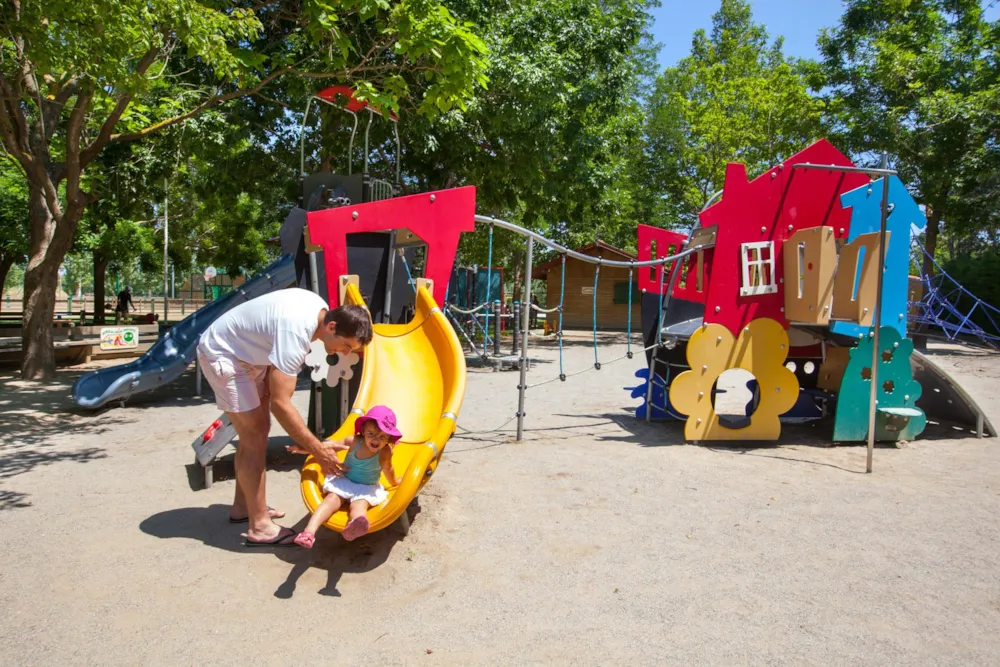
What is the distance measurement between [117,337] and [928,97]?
22804 mm

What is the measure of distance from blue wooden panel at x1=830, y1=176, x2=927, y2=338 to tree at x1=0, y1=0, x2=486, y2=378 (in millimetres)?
4447

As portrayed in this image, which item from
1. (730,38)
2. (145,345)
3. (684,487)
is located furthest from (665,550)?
(730,38)

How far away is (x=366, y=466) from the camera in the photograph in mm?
3967

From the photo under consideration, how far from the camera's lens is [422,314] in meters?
5.47

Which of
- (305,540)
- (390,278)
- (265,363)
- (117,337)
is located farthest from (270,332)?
(117,337)

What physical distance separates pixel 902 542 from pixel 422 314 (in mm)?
3610

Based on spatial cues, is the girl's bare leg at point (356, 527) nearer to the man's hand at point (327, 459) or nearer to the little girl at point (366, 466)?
the little girl at point (366, 466)

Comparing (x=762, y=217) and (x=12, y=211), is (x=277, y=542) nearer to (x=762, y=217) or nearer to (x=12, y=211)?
(x=762, y=217)

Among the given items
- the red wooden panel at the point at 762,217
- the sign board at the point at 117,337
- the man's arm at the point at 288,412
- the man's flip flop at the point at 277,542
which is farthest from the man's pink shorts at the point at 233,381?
the sign board at the point at 117,337

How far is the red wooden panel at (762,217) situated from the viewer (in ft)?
24.0

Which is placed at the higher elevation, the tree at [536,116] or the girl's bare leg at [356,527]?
the tree at [536,116]

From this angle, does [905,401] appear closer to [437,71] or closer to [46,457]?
[437,71]

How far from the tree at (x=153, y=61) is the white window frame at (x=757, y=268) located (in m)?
3.69

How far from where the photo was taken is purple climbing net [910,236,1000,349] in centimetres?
1844
